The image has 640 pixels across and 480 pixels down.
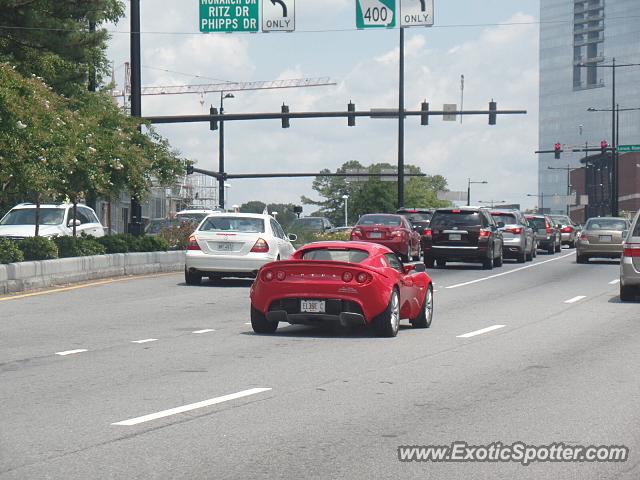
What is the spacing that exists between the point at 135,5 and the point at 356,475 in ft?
98.9

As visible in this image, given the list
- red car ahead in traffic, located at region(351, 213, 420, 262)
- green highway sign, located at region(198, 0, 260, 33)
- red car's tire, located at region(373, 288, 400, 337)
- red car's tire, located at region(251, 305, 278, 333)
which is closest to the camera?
red car's tire, located at region(373, 288, 400, 337)

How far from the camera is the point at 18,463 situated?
25.5 ft

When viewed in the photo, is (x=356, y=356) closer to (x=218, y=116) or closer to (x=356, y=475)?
(x=356, y=475)

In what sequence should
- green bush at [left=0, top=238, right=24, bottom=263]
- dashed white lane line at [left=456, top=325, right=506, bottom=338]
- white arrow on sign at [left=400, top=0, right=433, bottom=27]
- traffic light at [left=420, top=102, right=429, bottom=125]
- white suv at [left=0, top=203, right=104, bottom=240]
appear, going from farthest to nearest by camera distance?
traffic light at [left=420, top=102, right=429, bottom=125]
white arrow on sign at [left=400, top=0, right=433, bottom=27]
white suv at [left=0, top=203, right=104, bottom=240]
green bush at [left=0, top=238, right=24, bottom=263]
dashed white lane line at [left=456, top=325, right=506, bottom=338]

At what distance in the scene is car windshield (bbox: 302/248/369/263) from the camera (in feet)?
55.8

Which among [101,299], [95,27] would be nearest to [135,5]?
[95,27]

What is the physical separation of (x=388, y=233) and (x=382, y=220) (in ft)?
3.32

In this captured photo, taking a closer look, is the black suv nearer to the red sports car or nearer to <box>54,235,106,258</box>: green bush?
<box>54,235,106,258</box>: green bush

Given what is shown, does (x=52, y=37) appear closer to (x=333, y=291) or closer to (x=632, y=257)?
(x=632, y=257)

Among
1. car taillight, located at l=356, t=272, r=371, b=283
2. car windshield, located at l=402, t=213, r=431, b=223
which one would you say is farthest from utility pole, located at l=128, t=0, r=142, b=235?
car taillight, located at l=356, t=272, r=371, b=283

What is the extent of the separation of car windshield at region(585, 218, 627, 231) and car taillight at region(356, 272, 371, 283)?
27.8 m

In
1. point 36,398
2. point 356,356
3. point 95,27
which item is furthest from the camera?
point 95,27

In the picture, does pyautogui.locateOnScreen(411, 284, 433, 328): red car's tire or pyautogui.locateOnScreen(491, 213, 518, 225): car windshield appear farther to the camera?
pyautogui.locateOnScreen(491, 213, 518, 225): car windshield

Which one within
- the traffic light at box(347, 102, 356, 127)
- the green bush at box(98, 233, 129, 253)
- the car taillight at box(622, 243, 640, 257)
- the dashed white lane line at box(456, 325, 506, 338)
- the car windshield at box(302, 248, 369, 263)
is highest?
the traffic light at box(347, 102, 356, 127)
